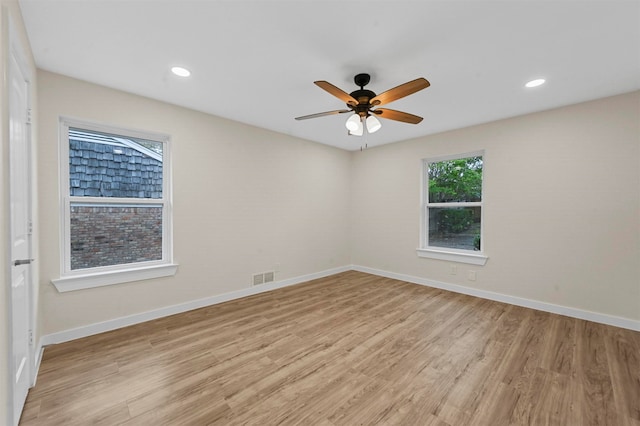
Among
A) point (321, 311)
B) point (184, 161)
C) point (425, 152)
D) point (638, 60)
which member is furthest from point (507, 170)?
point (184, 161)

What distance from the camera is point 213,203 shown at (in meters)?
3.57

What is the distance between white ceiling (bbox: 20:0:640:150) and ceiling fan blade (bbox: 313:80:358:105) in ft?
0.86

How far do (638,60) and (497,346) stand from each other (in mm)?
2714

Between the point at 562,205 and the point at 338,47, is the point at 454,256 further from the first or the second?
the point at 338,47

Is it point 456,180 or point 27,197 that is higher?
point 456,180

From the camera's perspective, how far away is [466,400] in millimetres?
1795

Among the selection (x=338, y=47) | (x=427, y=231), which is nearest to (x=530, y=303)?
(x=427, y=231)

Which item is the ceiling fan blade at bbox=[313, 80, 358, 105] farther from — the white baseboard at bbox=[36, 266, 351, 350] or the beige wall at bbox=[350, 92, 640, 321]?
the white baseboard at bbox=[36, 266, 351, 350]

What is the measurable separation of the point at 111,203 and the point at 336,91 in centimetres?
258

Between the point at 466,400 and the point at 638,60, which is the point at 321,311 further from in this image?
the point at 638,60

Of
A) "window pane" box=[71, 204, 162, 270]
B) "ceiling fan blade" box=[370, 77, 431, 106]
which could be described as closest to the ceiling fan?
"ceiling fan blade" box=[370, 77, 431, 106]

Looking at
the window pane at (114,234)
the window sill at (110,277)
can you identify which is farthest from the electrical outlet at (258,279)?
the window pane at (114,234)

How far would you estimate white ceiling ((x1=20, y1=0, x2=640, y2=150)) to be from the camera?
173 cm

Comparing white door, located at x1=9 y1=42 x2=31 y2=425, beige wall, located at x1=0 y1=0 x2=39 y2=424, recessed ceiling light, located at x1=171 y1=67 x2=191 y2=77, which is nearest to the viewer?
beige wall, located at x1=0 y1=0 x2=39 y2=424
